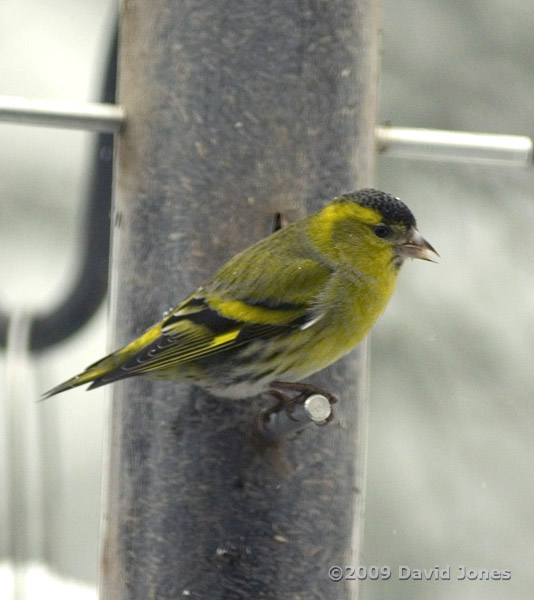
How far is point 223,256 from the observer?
394 cm

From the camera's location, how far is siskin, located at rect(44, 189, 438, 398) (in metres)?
3.70

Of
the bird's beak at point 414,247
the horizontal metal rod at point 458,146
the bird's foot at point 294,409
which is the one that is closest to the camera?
the bird's foot at point 294,409

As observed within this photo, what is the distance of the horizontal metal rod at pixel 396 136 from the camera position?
3906mm

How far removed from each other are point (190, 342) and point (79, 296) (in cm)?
68

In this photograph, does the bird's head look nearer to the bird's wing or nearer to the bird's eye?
the bird's eye

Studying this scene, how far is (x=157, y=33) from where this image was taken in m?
4.08

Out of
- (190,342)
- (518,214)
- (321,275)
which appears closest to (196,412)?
(190,342)

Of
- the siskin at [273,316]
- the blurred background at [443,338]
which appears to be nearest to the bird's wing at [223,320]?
the siskin at [273,316]

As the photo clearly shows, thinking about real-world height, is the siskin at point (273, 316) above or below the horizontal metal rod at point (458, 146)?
below

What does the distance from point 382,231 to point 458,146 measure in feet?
1.59

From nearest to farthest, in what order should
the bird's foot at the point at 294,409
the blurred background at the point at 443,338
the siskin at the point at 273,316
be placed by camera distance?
1. the bird's foot at the point at 294,409
2. the siskin at the point at 273,316
3. the blurred background at the point at 443,338

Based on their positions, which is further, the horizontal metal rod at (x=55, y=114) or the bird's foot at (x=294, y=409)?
the horizontal metal rod at (x=55, y=114)

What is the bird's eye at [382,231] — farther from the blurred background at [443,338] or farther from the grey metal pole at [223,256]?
the blurred background at [443,338]

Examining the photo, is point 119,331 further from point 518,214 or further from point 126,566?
point 518,214
